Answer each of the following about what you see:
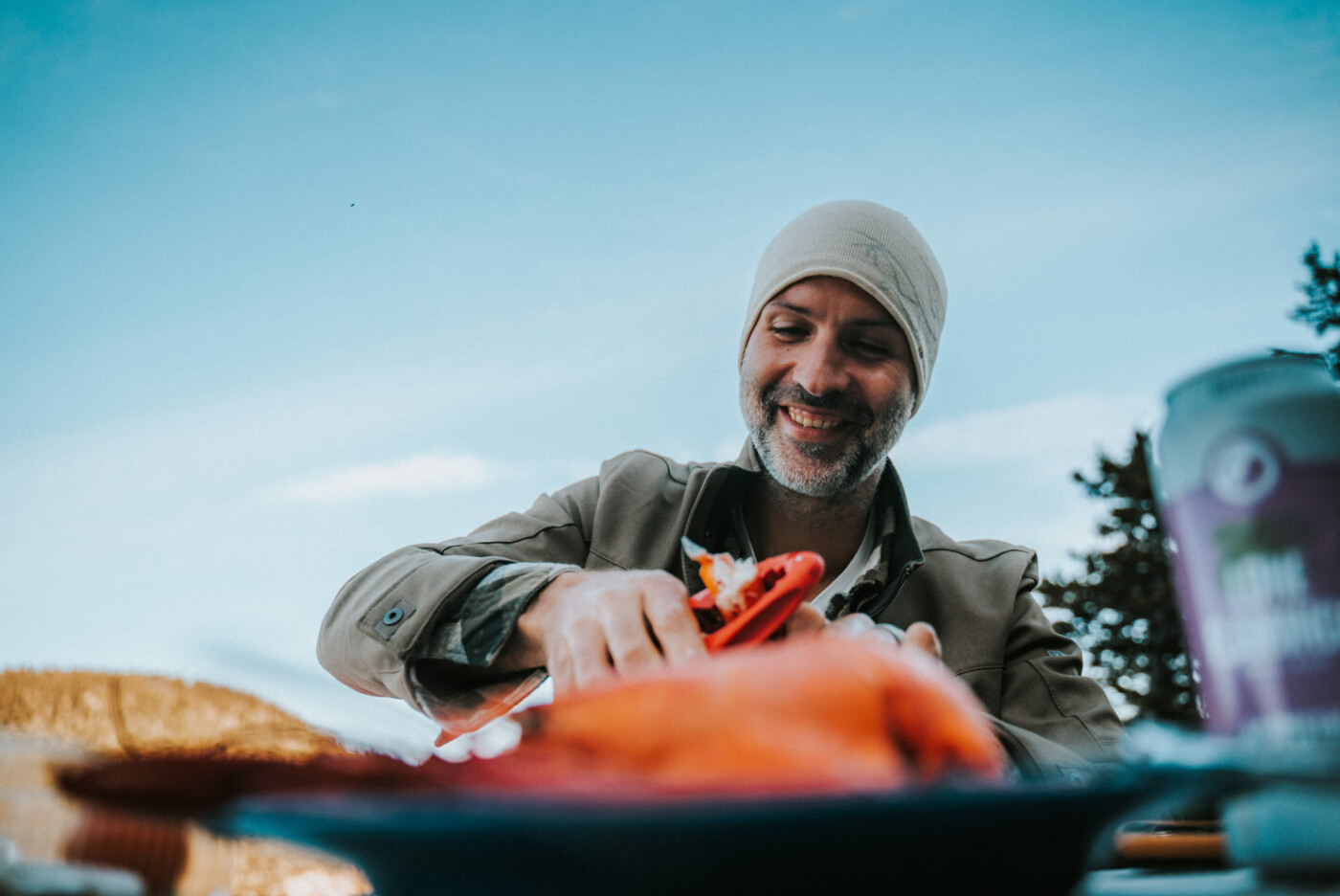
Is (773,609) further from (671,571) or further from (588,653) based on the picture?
(671,571)

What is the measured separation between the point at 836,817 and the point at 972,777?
0.14 meters

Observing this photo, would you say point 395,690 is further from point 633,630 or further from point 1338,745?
point 1338,745

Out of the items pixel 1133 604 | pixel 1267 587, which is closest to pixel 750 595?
pixel 1267 587

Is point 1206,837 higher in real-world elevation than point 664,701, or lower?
lower

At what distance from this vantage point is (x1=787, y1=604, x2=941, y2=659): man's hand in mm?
695

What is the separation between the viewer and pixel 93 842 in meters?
0.54

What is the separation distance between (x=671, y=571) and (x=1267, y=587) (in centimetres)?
171

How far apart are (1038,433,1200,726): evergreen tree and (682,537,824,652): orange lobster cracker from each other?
34.1ft

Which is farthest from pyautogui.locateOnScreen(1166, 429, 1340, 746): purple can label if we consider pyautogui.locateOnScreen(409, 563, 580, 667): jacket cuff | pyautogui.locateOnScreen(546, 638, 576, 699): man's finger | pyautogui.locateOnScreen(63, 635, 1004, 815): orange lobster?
pyautogui.locateOnScreen(409, 563, 580, 667): jacket cuff

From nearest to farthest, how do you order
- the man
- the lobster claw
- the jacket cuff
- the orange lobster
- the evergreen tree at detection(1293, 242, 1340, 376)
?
1. the orange lobster
2. the lobster claw
3. the jacket cuff
4. the man
5. the evergreen tree at detection(1293, 242, 1340, 376)

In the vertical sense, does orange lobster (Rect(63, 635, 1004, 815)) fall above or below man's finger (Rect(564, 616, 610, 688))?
below

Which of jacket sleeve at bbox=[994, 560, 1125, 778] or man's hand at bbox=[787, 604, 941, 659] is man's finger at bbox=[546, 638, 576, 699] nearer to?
man's hand at bbox=[787, 604, 941, 659]

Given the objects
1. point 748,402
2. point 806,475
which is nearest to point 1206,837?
point 806,475

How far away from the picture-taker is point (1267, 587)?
0.50 m
